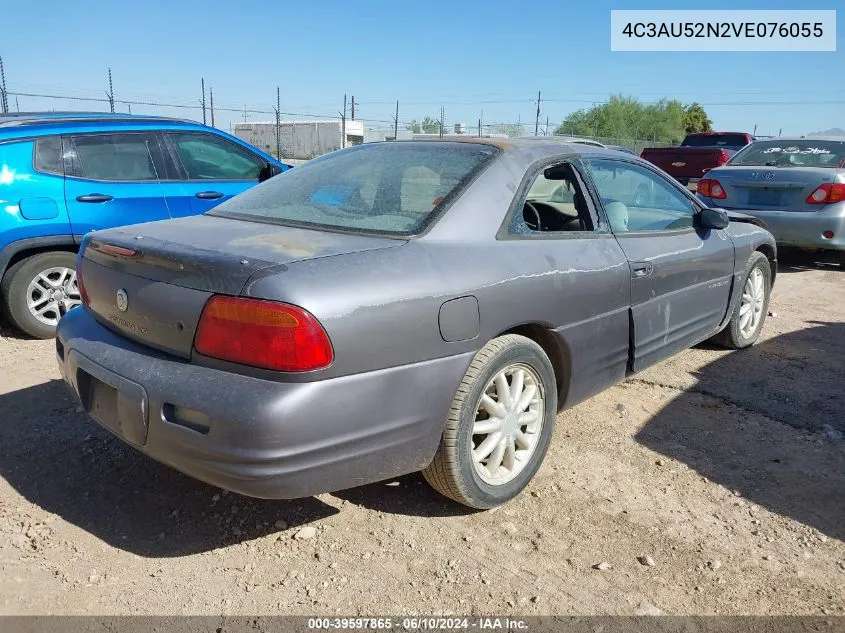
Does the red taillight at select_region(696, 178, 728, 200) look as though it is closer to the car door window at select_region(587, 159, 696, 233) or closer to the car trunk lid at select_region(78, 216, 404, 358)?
the car door window at select_region(587, 159, 696, 233)

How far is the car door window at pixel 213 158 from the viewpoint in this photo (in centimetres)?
590

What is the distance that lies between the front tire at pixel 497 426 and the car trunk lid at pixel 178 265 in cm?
63

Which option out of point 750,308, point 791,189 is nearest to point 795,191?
point 791,189

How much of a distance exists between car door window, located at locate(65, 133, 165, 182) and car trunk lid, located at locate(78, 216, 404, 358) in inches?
109

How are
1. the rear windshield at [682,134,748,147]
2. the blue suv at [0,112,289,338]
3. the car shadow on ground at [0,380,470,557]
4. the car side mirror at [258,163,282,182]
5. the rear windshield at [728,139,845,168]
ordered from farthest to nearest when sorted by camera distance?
the rear windshield at [682,134,748,147] → the rear windshield at [728,139,845,168] → the car side mirror at [258,163,282,182] → the blue suv at [0,112,289,338] → the car shadow on ground at [0,380,470,557]

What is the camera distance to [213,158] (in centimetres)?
610

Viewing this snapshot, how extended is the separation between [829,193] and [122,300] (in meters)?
7.39

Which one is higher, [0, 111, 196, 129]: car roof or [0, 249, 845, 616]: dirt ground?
[0, 111, 196, 129]: car roof

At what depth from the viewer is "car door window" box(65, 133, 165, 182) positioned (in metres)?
5.27

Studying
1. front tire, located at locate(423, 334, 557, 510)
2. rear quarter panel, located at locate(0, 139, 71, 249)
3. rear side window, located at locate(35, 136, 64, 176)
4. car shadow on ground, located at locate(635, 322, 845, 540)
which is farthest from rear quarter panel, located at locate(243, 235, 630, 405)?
rear side window, located at locate(35, 136, 64, 176)

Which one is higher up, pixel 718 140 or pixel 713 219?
pixel 718 140

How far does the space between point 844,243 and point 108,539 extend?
7.66 m

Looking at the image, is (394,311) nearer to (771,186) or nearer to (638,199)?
(638,199)

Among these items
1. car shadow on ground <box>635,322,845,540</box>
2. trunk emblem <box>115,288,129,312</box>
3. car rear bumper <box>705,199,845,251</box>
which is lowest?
car shadow on ground <box>635,322,845,540</box>
